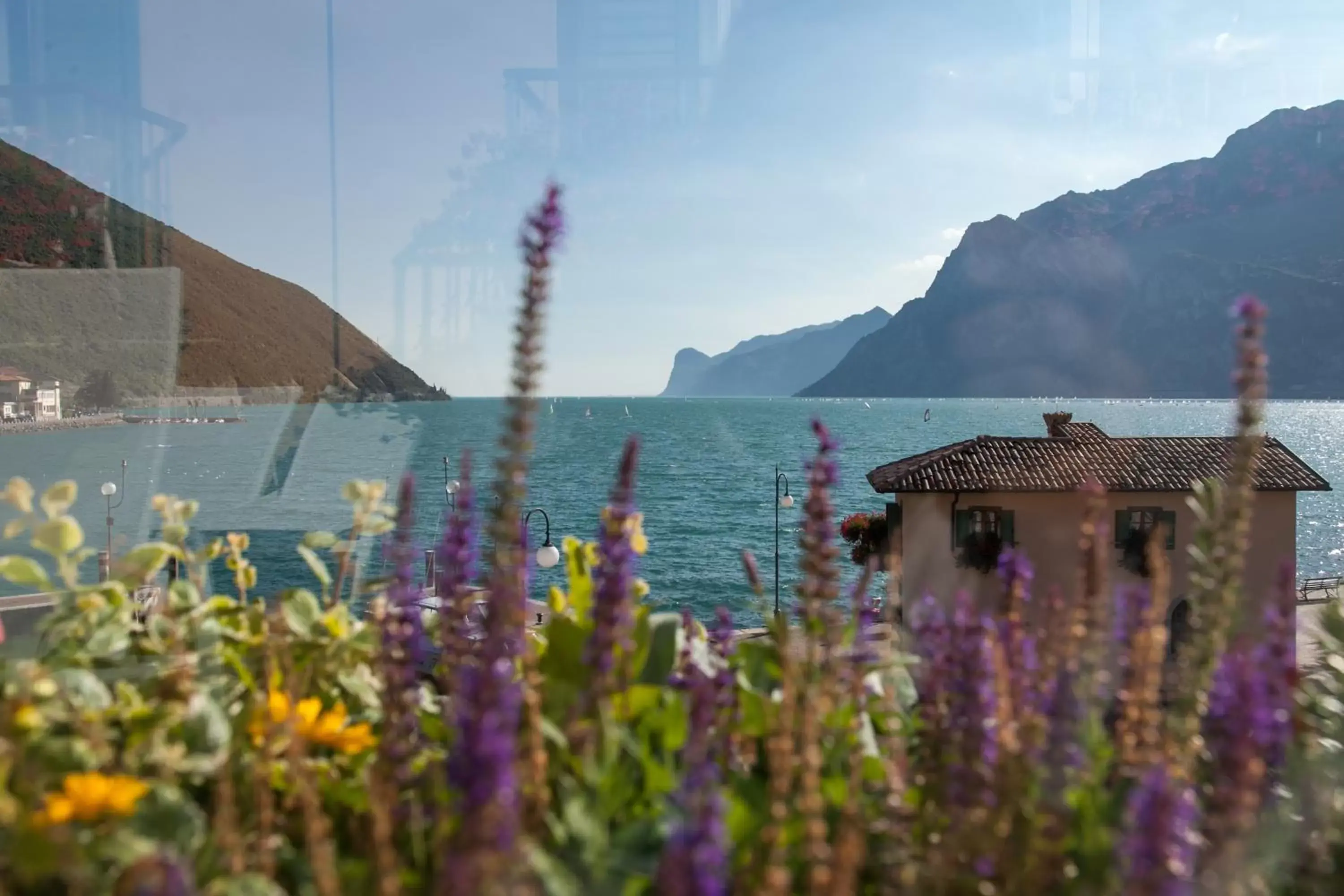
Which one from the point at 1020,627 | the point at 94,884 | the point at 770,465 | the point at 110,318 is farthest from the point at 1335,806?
the point at 770,465

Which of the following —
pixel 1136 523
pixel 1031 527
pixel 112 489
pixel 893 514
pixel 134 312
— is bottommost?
pixel 1031 527

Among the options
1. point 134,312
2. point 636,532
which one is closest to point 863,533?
point 134,312

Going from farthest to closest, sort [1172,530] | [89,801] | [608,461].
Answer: [608,461] → [1172,530] → [89,801]

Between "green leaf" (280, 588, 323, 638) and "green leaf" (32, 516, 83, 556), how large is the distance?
0.68ft

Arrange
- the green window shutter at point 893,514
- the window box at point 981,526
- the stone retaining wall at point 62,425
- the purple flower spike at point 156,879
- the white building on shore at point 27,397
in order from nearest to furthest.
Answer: the purple flower spike at point 156,879 < the stone retaining wall at point 62,425 < the white building on shore at point 27,397 < the green window shutter at point 893,514 < the window box at point 981,526

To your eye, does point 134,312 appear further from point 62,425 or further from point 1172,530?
point 1172,530

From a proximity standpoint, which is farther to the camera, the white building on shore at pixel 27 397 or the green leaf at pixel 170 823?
the white building on shore at pixel 27 397

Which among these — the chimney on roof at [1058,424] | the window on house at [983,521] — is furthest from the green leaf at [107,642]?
the chimney on roof at [1058,424]

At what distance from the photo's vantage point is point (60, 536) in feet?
3.25

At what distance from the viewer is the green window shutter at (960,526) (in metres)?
17.2

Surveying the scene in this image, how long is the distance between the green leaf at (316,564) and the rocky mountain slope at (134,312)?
4.34 metres

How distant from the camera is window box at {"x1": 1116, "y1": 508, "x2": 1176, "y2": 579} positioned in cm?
1546

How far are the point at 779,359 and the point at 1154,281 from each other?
7379cm

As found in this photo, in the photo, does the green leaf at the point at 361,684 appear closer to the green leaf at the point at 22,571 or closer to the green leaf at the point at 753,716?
the green leaf at the point at 22,571
